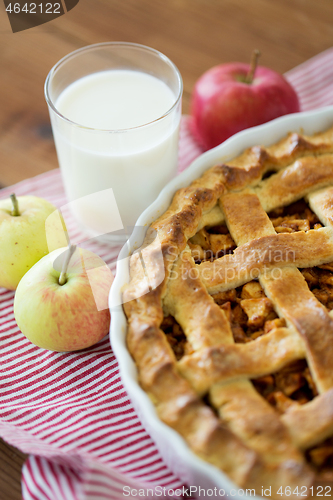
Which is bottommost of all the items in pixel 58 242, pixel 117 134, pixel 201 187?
pixel 58 242

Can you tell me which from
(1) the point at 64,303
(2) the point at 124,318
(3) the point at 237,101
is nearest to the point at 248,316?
(2) the point at 124,318

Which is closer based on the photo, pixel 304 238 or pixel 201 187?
pixel 304 238

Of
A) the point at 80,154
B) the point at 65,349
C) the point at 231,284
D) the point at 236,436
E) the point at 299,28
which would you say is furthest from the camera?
the point at 299,28

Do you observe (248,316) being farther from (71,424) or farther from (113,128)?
(113,128)

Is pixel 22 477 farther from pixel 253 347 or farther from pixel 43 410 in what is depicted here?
pixel 253 347

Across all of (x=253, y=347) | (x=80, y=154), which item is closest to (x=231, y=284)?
Result: (x=253, y=347)

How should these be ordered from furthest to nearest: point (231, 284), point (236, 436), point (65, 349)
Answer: point (65, 349)
point (231, 284)
point (236, 436)

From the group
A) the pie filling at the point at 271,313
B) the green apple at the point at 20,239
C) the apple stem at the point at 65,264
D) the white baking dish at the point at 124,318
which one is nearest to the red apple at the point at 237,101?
the white baking dish at the point at 124,318
